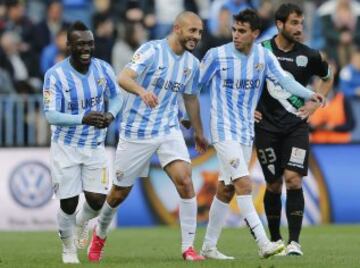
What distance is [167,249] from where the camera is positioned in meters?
13.8

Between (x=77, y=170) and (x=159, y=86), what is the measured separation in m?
1.17

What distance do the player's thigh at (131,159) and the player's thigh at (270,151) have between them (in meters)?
1.51

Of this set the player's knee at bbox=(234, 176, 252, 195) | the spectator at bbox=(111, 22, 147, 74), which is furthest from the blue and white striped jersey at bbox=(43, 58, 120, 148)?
the spectator at bbox=(111, 22, 147, 74)

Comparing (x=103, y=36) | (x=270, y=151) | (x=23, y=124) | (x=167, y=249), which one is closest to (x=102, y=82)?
(x=270, y=151)

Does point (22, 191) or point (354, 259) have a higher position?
point (354, 259)

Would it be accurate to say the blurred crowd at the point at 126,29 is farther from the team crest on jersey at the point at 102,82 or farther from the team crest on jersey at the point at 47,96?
the team crest on jersey at the point at 47,96

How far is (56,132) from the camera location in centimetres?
1175

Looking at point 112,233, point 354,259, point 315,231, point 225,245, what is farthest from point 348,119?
point 354,259

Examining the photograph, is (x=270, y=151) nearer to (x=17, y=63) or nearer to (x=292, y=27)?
(x=292, y=27)

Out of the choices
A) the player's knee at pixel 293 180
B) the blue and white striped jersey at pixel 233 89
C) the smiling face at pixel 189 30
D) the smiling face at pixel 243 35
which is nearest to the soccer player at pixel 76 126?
the smiling face at pixel 189 30

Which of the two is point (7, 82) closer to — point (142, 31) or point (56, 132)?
point (142, 31)

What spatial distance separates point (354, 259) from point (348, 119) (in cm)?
847

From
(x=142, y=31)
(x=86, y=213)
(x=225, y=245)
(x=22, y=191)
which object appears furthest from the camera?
(x=142, y=31)

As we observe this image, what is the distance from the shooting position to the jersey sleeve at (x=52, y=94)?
11.4 meters
